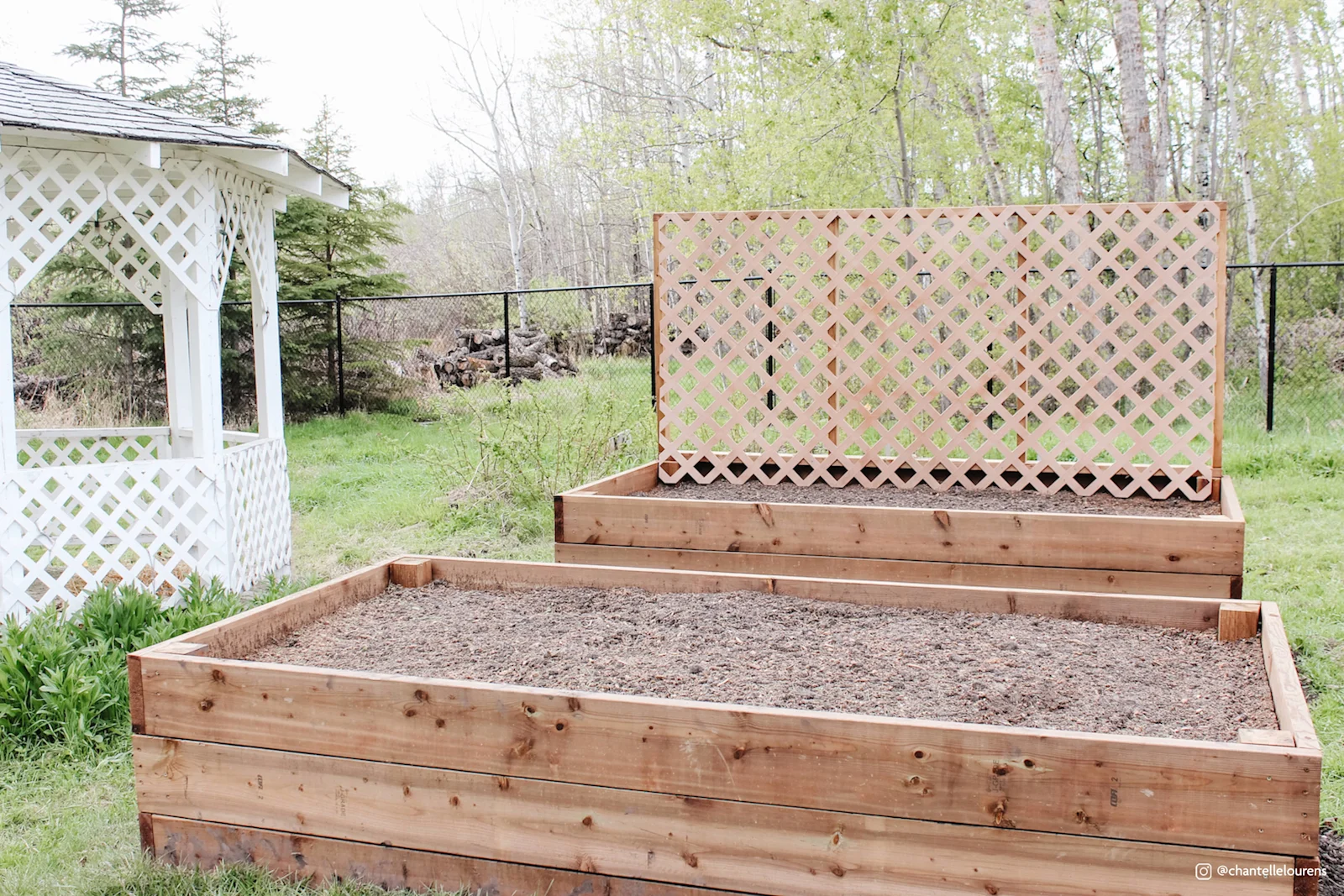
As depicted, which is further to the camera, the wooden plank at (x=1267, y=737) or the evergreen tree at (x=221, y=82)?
the evergreen tree at (x=221, y=82)

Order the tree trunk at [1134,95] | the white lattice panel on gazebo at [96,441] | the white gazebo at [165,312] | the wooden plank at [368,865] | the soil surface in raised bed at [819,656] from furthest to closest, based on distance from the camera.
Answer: the tree trunk at [1134,95] → the white lattice panel on gazebo at [96,441] → the white gazebo at [165,312] → the soil surface in raised bed at [819,656] → the wooden plank at [368,865]

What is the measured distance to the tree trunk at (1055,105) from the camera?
8070 millimetres

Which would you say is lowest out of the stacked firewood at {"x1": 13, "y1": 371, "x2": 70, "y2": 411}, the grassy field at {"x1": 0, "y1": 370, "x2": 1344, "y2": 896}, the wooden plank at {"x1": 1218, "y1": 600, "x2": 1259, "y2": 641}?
the grassy field at {"x1": 0, "y1": 370, "x2": 1344, "y2": 896}

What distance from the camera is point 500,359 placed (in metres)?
13.3

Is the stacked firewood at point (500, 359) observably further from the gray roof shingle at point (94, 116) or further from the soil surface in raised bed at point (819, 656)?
the soil surface in raised bed at point (819, 656)

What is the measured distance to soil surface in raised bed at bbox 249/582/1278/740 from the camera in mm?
2162

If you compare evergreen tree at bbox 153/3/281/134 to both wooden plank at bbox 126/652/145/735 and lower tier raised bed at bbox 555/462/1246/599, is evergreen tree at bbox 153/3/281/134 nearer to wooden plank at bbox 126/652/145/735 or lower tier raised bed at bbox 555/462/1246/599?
lower tier raised bed at bbox 555/462/1246/599

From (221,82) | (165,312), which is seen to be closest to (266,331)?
(165,312)

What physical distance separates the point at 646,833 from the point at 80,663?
8.08ft

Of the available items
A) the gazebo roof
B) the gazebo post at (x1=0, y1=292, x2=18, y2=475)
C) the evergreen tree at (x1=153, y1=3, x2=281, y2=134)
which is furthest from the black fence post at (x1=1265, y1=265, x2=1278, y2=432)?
the evergreen tree at (x1=153, y1=3, x2=281, y2=134)

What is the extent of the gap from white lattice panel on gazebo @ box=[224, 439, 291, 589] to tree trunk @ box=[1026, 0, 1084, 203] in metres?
6.19

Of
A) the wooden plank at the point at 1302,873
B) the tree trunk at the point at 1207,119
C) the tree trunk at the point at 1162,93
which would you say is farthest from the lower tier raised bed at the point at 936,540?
the tree trunk at the point at 1207,119

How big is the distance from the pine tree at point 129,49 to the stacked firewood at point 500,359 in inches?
274

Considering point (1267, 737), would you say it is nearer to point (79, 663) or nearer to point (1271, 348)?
point (79, 663)
